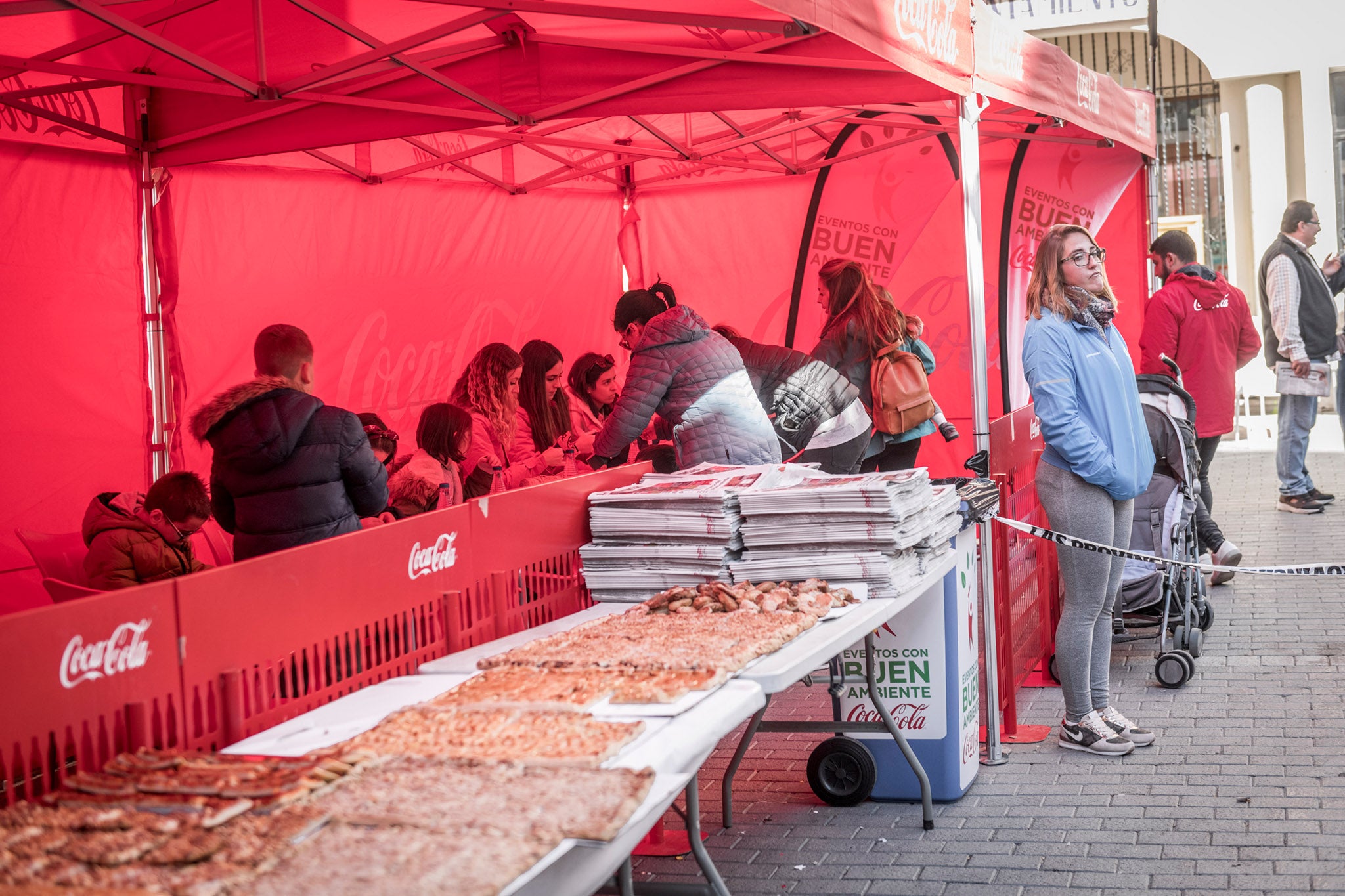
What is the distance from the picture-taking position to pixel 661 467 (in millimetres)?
6090

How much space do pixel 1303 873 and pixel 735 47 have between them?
3.46m

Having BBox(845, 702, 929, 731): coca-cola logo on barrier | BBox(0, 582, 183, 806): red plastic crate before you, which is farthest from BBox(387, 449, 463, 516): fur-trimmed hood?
BBox(0, 582, 183, 806): red plastic crate

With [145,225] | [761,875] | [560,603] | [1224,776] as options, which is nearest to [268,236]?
[145,225]

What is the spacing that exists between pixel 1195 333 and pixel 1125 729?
4332mm

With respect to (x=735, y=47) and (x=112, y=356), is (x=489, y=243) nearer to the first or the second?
(x=112, y=356)

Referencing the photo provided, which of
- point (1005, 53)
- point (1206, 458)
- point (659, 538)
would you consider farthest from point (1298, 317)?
point (659, 538)

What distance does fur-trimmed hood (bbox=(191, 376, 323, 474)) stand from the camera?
4020 mm

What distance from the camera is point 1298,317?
10500 millimetres

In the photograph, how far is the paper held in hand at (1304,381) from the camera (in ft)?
33.9

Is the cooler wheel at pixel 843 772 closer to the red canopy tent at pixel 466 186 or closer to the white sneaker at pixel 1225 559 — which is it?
the red canopy tent at pixel 466 186

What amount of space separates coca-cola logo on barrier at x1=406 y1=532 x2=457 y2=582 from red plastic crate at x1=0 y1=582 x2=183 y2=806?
2.75 ft

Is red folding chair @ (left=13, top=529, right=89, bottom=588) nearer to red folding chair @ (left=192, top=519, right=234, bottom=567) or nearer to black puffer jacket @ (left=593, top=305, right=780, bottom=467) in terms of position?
red folding chair @ (left=192, top=519, right=234, bottom=567)

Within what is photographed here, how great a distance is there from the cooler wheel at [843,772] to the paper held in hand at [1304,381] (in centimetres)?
709

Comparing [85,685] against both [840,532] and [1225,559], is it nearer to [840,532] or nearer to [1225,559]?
[840,532]
